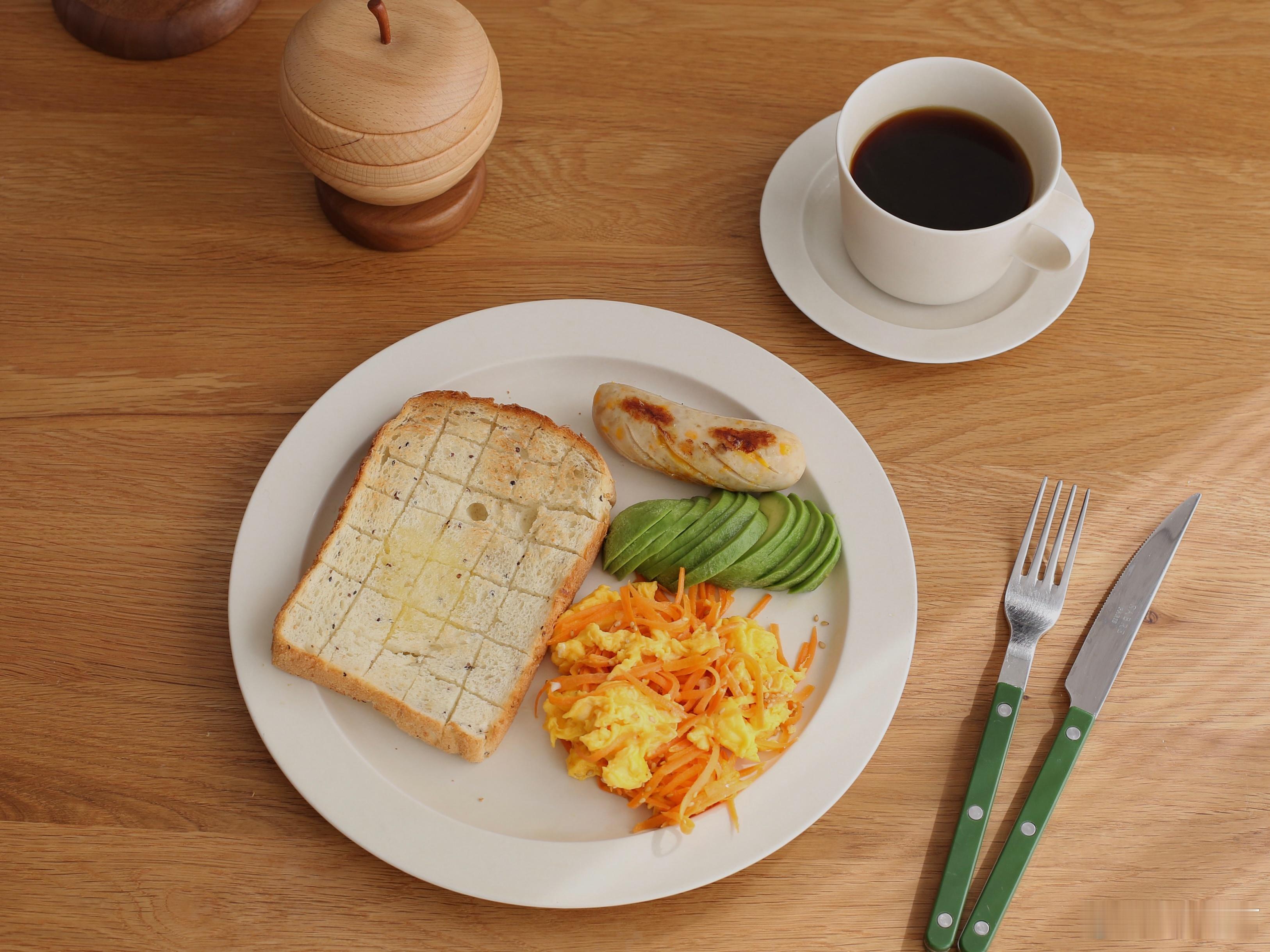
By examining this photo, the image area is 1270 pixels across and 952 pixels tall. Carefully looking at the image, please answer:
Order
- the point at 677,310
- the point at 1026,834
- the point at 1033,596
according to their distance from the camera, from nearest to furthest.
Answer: the point at 1026,834 → the point at 1033,596 → the point at 677,310

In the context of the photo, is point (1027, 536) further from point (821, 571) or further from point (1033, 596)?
point (821, 571)

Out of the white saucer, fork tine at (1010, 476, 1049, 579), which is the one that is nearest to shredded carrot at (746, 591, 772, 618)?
fork tine at (1010, 476, 1049, 579)

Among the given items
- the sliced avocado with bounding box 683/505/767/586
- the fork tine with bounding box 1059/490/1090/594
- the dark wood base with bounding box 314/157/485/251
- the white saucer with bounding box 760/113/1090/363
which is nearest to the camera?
the sliced avocado with bounding box 683/505/767/586

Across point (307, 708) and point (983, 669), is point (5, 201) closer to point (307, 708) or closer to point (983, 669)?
point (307, 708)

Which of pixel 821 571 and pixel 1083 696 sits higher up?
pixel 821 571

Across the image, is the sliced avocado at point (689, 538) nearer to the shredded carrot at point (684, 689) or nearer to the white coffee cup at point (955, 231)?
the shredded carrot at point (684, 689)

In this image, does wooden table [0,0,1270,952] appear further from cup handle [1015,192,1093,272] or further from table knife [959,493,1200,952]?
cup handle [1015,192,1093,272]

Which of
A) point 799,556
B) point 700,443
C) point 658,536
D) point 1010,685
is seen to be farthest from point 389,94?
point 1010,685

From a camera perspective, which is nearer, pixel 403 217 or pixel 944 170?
→ pixel 944 170
